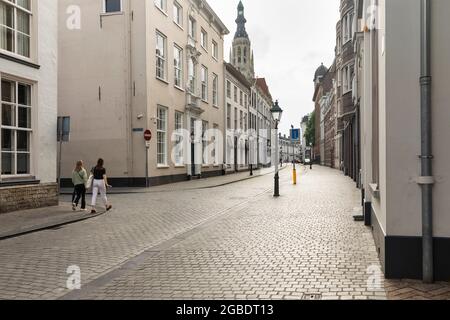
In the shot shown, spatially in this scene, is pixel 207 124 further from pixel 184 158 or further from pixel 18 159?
pixel 18 159

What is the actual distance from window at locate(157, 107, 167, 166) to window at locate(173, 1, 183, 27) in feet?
20.6

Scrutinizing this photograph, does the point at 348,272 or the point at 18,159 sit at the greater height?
the point at 18,159

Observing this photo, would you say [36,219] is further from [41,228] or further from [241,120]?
[241,120]

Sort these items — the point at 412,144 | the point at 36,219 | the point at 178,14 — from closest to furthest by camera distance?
the point at 412,144 → the point at 36,219 → the point at 178,14

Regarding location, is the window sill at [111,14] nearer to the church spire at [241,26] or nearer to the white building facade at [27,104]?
the white building facade at [27,104]

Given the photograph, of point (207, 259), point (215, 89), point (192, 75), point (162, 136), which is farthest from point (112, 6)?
point (207, 259)

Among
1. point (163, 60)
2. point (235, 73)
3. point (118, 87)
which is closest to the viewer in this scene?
point (118, 87)

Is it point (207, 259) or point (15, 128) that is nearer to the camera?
point (207, 259)

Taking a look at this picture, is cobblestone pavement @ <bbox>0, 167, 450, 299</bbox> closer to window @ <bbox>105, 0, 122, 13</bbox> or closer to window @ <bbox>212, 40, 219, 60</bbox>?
window @ <bbox>105, 0, 122, 13</bbox>

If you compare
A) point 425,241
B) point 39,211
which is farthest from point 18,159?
point 425,241

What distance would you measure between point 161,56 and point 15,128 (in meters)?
14.1

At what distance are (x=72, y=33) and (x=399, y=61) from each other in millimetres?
22024

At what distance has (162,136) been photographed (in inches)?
1021

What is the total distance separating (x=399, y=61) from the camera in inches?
210
